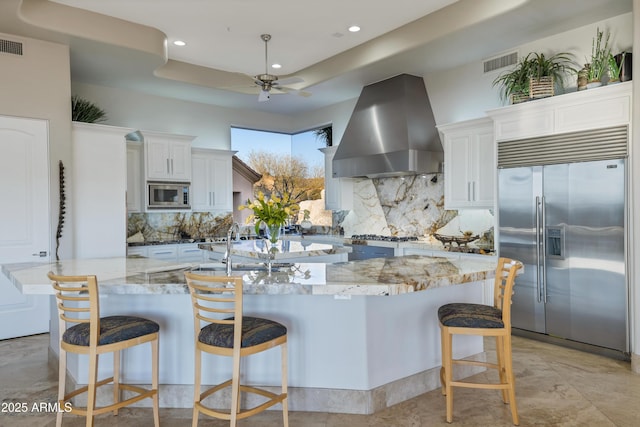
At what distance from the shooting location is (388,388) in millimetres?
2893

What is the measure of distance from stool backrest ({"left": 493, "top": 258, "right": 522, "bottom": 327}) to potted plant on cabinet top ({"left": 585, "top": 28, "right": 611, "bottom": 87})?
2257 millimetres

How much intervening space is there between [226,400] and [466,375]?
1.89 m

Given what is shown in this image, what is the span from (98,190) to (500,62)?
16.7ft

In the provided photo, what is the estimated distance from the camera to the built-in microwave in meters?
6.25

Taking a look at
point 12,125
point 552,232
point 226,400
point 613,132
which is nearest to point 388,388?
point 226,400

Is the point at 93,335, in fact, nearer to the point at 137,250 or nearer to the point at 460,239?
the point at 137,250

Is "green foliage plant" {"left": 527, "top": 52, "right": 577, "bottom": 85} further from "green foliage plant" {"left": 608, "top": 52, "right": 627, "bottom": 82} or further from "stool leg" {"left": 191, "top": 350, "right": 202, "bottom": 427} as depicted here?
"stool leg" {"left": 191, "top": 350, "right": 202, "bottom": 427}

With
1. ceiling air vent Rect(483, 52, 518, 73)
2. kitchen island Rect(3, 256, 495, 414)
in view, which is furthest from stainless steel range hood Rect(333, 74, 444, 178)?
kitchen island Rect(3, 256, 495, 414)

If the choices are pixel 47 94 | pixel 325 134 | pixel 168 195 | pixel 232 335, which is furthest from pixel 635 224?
pixel 47 94

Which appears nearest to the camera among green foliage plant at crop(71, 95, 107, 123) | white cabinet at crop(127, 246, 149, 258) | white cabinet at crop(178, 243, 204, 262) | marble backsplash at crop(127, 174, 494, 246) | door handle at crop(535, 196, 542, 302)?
door handle at crop(535, 196, 542, 302)

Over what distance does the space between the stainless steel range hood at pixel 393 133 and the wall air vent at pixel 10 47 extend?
4.16 meters

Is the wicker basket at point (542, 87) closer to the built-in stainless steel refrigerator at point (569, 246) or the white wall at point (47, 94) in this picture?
the built-in stainless steel refrigerator at point (569, 246)

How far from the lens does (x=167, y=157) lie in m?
6.43

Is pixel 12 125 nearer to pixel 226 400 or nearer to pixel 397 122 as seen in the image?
pixel 226 400
